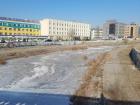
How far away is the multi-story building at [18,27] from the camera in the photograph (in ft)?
349

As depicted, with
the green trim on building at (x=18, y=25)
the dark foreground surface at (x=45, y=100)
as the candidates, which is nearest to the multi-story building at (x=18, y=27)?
the green trim on building at (x=18, y=25)

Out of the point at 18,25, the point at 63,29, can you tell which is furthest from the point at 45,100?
the point at 63,29

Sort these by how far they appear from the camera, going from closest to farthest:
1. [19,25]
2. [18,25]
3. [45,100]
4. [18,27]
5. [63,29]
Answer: [45,100] → [18,25] → [19,25] → [18,27] → [63,29]

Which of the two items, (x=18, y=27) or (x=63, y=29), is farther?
(x=63, y=29)

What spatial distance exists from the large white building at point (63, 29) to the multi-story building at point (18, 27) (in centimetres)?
1156

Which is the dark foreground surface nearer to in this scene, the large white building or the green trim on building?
the green trim on building

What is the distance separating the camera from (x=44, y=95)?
609 inches

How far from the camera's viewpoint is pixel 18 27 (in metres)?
114

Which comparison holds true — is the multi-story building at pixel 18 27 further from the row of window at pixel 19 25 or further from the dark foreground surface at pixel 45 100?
the dark foreground surface at pixel 45 100

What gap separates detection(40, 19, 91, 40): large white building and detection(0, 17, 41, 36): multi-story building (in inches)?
455

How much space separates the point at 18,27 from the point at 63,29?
43.3 metres

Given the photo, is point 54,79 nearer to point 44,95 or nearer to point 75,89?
point 75,89

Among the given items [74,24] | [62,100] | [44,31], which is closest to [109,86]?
[62,100]

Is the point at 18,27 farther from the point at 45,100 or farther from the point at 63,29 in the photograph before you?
the point at 45,100
